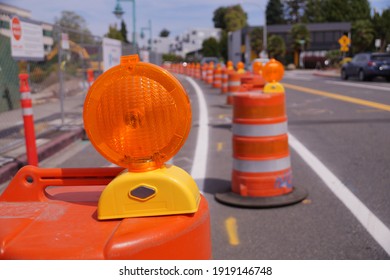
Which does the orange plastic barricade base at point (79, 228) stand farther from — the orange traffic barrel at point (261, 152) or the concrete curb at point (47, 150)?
the concrete curb at point (47, 150)

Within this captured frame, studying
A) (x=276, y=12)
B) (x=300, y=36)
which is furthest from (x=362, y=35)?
(x=276, y=12)

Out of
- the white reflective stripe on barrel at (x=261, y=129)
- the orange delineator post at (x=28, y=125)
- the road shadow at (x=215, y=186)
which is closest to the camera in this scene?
the white reflective stripe on barrel at (x=261, y=129)

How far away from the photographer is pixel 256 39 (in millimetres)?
73812

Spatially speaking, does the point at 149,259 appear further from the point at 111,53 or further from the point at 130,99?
the point at 111,53

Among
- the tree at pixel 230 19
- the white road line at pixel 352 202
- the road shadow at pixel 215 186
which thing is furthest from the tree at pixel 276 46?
the road shadow at pixel 215 186

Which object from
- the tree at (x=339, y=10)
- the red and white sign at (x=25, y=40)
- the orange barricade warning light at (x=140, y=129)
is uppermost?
the tree at (x=339, y=10)

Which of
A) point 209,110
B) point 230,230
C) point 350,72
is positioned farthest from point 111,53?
point 350,72

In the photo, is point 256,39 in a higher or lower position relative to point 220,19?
lower

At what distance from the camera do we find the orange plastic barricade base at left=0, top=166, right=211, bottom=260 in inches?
63.6

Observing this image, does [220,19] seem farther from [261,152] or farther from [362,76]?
[261,152]

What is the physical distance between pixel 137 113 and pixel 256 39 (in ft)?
243

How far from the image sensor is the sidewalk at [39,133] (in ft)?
23.3

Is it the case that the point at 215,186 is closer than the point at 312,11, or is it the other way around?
the point at 215,186

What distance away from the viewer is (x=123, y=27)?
26.0 meters
